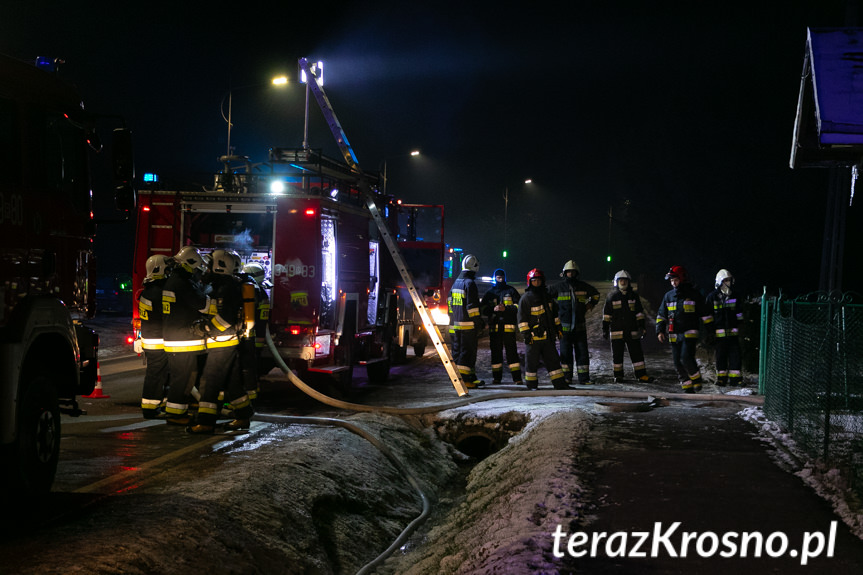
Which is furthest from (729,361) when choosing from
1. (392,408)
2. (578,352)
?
(392,408)

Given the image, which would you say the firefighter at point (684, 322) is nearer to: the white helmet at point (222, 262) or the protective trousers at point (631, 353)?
the protective trousers at point (631, 353)

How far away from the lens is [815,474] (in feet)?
21.0

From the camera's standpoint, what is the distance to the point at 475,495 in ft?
24.4

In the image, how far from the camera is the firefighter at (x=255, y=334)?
30.7 feet

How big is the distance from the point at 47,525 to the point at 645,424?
580 cm

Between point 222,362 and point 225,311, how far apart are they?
1.68 ft

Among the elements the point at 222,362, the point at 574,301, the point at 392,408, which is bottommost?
the point at 392,408

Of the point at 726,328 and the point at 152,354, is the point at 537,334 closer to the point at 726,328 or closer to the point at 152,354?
the point at 726,328

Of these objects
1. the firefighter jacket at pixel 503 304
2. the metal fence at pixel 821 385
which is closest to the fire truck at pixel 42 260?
the metal fence at pixel 821 385

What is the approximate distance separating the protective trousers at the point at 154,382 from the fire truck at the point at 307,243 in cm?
182

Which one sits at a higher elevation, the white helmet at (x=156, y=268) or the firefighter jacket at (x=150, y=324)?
the white helmet at (x=156, y=268)

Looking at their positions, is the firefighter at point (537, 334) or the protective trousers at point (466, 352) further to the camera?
the protective trousers at point (466, 352)

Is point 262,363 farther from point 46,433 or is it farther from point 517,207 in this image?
point 517,207

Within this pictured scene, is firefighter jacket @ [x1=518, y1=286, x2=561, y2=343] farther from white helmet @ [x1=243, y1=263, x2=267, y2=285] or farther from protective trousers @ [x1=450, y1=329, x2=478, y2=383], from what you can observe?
white helmet @ [x1=243, y1=263, x2=267, y2=285]
